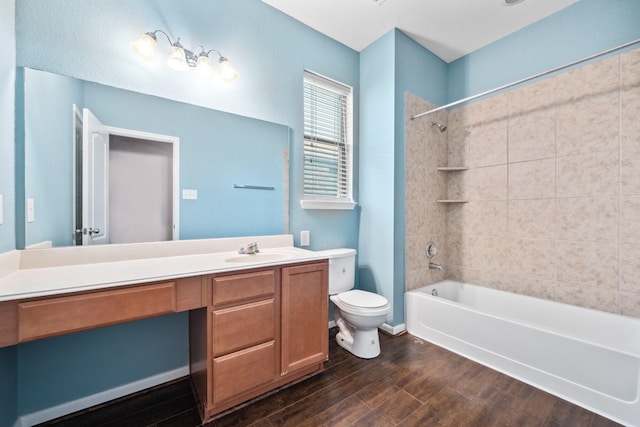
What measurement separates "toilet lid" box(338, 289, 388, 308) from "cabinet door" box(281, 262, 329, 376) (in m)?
0.33

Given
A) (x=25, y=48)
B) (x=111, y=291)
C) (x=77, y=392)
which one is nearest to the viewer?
(x=111, y=291)

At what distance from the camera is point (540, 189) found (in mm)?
2166

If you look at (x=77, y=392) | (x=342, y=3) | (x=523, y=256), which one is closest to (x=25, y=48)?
(x=77, y=392)

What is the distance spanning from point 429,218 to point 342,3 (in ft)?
6.81

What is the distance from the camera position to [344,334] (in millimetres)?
2146

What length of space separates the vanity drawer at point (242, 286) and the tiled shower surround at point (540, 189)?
4.83 ft

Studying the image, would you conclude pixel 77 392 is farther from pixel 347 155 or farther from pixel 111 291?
pixel 347 155

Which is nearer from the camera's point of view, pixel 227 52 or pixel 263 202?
pixel 227 52

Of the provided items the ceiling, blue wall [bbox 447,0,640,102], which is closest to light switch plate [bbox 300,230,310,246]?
the ceiling

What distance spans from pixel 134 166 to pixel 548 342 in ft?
9.16

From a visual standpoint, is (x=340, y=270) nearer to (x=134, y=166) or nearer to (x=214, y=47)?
(x=134, y=166)

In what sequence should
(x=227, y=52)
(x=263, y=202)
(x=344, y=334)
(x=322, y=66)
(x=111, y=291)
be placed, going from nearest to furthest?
(x=111, y=291)
(x=227, y=52)
(x=263, y=202)
(x=344, y=334)
(x=322, y=66)

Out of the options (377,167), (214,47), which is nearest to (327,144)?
(377,167)

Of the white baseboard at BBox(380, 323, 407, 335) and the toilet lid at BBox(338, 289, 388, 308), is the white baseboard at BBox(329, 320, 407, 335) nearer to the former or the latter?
the white baseboard at BBox(380, 323, 407, 335)
